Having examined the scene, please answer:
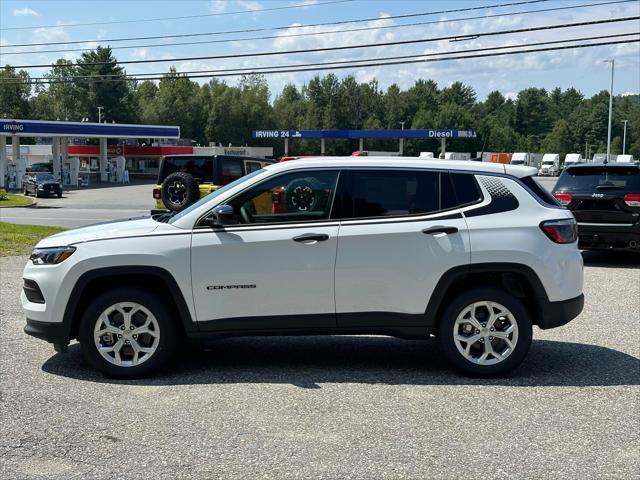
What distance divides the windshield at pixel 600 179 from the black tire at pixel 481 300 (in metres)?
7.28

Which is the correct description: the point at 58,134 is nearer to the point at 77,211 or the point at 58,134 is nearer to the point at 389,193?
the point at 77,211

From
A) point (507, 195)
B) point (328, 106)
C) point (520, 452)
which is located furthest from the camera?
point (328, 106)

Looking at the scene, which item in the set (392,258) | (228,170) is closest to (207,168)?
(228,170)

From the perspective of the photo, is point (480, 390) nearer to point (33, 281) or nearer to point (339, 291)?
point (339, 291)

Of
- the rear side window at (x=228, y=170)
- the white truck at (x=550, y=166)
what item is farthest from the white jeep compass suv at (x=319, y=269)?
the white truck at (x=550, y=166)

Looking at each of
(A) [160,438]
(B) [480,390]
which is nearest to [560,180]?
(B) [480,390]

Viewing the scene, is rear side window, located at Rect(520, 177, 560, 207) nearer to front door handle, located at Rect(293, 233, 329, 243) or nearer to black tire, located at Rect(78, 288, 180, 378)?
front door handle, located at Rect(293, 233, 329, 243)

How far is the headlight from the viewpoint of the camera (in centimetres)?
557

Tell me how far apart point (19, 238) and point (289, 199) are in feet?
37.1

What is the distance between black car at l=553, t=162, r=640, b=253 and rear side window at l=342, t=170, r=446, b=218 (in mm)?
7159

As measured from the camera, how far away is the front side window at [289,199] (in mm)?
5648

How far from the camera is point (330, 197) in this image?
18.7ft

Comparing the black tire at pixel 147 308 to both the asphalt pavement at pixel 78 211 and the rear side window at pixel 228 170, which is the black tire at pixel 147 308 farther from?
the asphalt pavement at pixel 78 211

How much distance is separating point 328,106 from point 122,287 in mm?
123039
